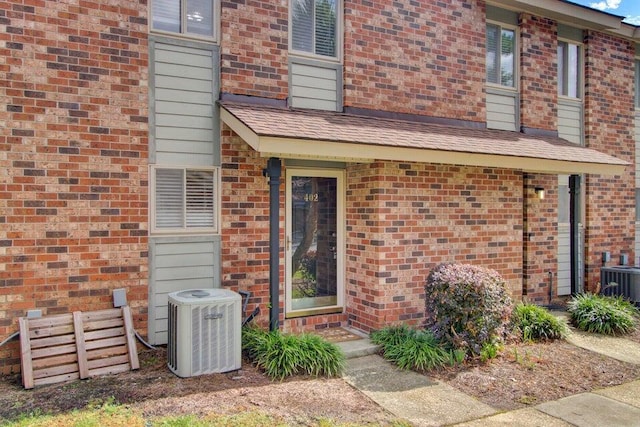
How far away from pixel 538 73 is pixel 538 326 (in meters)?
4.84

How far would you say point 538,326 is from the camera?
714cm

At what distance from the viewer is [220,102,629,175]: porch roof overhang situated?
580 cm

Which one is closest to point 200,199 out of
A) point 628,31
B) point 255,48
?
point 255,48

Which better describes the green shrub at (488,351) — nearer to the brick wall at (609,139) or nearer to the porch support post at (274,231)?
the porch support post at (274,231)

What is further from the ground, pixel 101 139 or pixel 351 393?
pixel 101 139

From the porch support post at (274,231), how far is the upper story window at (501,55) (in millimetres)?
4864

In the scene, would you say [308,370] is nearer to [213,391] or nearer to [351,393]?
[351,393]

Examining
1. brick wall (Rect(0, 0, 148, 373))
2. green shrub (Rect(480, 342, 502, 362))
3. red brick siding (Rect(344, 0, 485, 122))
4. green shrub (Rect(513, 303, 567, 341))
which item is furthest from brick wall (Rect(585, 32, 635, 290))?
brick wall (Rect(0, 0, 148, 373))

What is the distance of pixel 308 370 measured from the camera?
5.49m

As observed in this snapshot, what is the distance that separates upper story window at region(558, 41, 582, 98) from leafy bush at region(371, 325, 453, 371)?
6.29 meters

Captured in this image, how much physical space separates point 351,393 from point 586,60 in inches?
340

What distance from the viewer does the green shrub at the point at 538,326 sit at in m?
7.07

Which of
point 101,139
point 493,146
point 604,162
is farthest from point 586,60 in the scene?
point 101,139

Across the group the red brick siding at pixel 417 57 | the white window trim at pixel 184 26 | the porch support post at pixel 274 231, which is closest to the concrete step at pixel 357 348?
the porch support post at pixel 274 231
